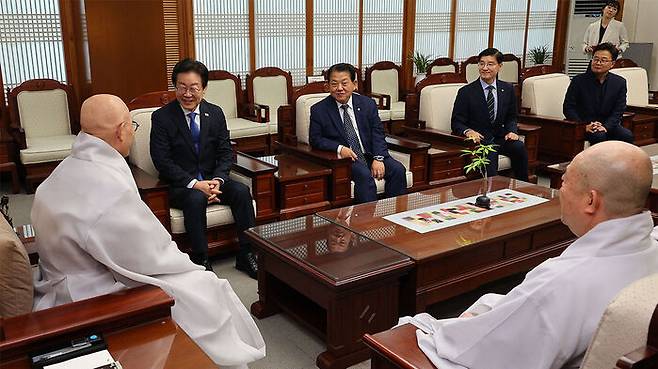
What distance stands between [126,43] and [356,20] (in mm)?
2768

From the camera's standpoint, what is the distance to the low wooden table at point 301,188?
3654mm

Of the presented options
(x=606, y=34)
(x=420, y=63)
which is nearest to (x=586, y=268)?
(x=420, y=63)

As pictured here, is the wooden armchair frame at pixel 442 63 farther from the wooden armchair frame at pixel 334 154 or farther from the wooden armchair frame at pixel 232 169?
the wooden armchair frame at pixel 232 169

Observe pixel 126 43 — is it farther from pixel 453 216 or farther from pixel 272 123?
pixel 453 216

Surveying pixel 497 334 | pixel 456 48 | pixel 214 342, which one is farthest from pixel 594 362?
pixel 456 48

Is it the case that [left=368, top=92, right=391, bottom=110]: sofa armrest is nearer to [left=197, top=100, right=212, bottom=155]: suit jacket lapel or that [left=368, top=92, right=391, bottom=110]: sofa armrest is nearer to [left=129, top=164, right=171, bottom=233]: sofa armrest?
[left=197, top=100, right=212, bottom=155]: suit jacket lapel

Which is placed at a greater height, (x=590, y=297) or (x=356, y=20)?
(x=356, y=20)

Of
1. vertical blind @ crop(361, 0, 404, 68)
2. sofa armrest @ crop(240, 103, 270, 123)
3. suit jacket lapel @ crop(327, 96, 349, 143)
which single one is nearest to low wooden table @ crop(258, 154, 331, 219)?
suit jacket lapel @ crop(327, 96, 349, 143)

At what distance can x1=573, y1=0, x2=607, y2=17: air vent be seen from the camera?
26.5 ft

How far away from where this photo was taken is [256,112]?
18.9 ft

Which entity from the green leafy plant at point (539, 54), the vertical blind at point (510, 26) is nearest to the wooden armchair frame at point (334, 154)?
the vertical blind at point (510, 26)

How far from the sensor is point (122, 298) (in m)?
1.83

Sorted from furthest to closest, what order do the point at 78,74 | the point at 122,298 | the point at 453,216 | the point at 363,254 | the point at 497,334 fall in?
the point at 78,74, the point at 453,216, the point at 363,254, the point at 122,298, the point at 497,334

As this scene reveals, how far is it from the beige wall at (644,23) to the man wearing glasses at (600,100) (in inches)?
129
